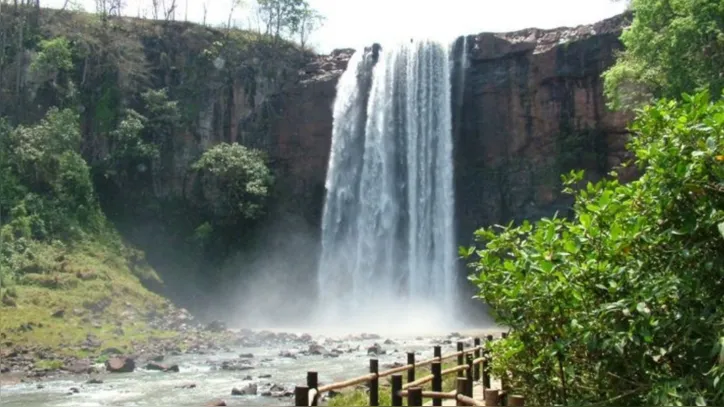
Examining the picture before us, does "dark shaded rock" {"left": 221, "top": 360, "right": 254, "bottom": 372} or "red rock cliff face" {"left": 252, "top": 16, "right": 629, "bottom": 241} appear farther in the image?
"red rock cliff face" {"left": 252, "top": 16, "right": 629, "bottom": 241}

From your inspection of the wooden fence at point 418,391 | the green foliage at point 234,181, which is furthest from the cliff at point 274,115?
the wooden fence at point 418,391

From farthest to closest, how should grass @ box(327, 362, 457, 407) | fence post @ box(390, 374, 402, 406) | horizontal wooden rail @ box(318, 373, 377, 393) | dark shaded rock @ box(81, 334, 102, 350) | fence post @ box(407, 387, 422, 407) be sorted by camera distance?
dark shaded rock @ box(81, 334, 102, 350)
grass @ box(327, 362, 457, 407)
fence post @ box(390, 374, 402, 406)
horizontal wooden rail @ box(318, 373, 377, 393)
fence post @ box(407, 387, 422, 407)

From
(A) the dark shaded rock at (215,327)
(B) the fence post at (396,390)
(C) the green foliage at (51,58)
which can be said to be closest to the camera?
(B) the fence post at (396,390)

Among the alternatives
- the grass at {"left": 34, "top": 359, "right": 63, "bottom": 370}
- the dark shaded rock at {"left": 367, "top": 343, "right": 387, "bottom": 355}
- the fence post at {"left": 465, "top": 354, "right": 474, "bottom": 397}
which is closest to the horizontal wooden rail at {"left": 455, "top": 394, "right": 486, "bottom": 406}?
the fence post at {"left": 465, "top": 354, "right": 474, "bottom": 397}

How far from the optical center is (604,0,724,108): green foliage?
18.4 metres

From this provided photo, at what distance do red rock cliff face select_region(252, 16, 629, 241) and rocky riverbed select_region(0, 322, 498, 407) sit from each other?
33.5 ft

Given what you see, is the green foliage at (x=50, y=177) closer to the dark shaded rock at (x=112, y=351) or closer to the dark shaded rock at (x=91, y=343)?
the dark shaded rock at (x=91, y=343)

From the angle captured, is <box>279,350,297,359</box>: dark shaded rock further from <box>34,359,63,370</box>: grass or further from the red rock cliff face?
the red rock cliff face

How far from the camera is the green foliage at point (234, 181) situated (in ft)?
122

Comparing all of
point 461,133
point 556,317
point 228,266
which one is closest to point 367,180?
point 461,133

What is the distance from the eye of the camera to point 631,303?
4129mm

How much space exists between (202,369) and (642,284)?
17813 millimetres

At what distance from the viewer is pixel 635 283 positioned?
4309 mm

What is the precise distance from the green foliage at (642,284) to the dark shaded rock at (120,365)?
17.2 m
